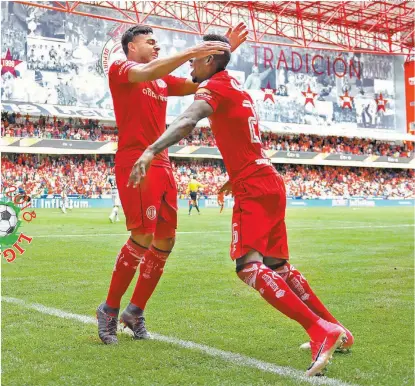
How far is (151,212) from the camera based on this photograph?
14.6 feet

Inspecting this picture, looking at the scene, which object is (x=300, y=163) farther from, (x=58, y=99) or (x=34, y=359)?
(x=34, y=359)

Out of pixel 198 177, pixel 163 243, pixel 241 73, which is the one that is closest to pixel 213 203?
pixel 198 177

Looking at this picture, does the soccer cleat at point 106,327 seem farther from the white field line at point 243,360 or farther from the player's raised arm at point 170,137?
the player's raised arm at point 170,137

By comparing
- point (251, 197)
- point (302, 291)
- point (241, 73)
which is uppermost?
point (241, 73)

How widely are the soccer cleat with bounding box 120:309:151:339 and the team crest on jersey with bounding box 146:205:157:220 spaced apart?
2.47ft

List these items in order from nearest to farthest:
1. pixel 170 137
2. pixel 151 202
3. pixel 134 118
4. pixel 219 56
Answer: pixel 170 137, pixel 219 56, pixel 151 202, pixel 134 118

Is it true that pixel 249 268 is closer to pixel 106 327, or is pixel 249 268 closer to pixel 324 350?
pixel 324 350

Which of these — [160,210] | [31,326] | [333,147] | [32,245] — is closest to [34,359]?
[31,326]

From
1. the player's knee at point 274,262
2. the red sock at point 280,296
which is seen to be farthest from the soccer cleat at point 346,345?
the player's knee at point 274,262

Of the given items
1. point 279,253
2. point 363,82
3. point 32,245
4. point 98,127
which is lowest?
point 32,245

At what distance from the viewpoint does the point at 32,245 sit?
38.2 ft

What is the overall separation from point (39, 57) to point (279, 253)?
3788 centimetres

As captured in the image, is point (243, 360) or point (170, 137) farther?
point (243, 360)

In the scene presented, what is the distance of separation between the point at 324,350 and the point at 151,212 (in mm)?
1676
